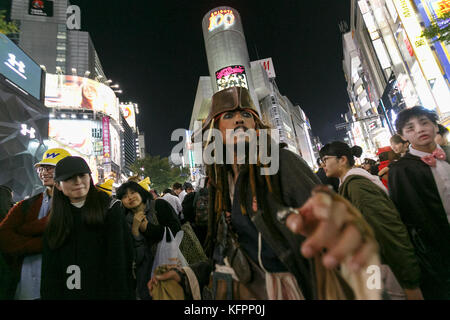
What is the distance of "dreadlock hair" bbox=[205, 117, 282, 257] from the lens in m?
1.17

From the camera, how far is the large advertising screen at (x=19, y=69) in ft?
28.1

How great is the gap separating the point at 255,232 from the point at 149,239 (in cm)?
241

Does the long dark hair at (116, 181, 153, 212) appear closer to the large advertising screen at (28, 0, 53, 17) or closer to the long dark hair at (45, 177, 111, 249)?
the long dark hair at (45, 177, 111, 249)

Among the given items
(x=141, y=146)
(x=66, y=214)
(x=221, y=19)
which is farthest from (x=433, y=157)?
(x=141, y=146)

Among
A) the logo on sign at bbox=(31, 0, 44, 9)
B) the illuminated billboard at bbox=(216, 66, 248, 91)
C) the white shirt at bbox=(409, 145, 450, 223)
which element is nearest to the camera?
the white shirt at bbox=(409, 145, 450, 223)

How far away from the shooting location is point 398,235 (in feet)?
5.55

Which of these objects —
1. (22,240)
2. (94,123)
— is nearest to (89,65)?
(94,123)

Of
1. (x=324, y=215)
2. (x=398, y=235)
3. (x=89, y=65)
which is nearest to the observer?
(x=324, y=215)

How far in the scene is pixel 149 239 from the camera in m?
3.11

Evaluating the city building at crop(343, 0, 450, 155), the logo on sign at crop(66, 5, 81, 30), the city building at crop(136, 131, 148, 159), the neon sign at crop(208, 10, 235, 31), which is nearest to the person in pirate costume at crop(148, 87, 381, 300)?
the city building at crop(343, 0, 450, 155)

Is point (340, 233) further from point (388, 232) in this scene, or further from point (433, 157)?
point (433, 157)

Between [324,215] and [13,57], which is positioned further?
[13,57]
